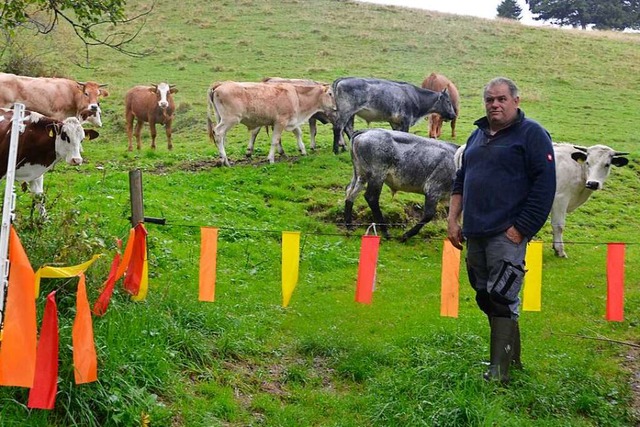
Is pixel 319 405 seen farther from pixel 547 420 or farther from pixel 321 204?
pixel 321 204

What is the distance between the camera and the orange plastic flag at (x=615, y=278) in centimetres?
625

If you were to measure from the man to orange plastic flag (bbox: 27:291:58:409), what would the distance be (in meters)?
3.09

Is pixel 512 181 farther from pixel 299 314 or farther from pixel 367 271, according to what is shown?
pixel 299 314

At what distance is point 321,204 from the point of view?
12.1m

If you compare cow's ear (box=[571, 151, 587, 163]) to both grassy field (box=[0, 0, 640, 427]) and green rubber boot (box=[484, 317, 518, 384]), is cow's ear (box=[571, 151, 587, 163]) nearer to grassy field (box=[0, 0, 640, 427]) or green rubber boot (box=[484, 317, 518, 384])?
grassy field (box=[0, 0, 640, 427])

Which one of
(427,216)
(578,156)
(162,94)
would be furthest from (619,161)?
(162,94)

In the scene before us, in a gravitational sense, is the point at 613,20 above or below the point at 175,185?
above

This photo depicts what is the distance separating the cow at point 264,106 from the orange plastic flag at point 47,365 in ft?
31.5

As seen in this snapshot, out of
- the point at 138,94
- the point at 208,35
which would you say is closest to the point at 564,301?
the point at 138,94

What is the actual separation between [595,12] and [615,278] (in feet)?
192

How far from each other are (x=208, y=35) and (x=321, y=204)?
23601 millimetres

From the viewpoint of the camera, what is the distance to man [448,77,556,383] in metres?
5.16

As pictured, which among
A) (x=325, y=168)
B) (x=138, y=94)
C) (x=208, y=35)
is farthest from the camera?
(x=208, y=35)

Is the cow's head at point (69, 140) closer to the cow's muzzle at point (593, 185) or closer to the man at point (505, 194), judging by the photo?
the man at point (505, 194)
